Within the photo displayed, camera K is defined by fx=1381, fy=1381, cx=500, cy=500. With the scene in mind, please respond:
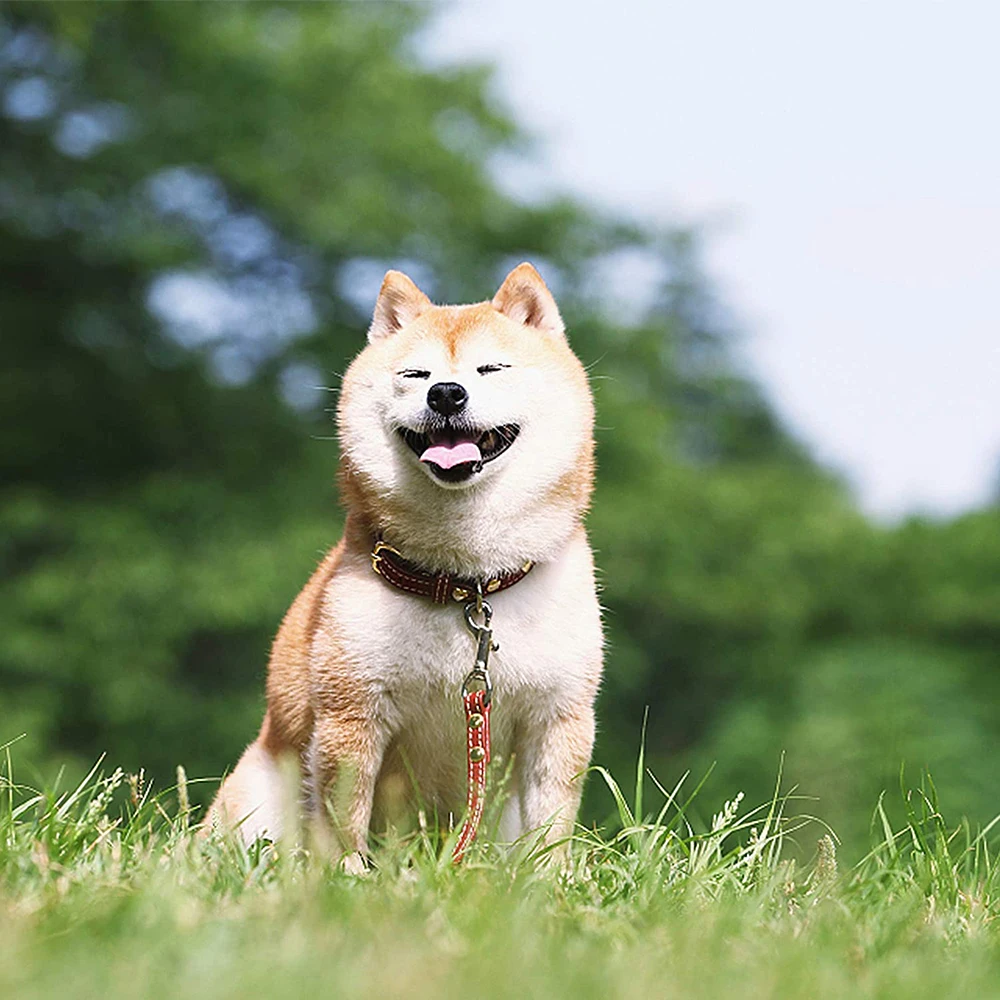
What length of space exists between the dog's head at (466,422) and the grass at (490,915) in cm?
75

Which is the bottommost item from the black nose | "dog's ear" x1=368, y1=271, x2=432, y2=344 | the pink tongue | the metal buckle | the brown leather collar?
the brown leather collar

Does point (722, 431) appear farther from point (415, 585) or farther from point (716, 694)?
point (415, 585)

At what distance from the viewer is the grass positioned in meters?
1.80

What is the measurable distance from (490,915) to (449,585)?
1004 millimetres

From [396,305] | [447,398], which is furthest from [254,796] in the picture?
[396,305]

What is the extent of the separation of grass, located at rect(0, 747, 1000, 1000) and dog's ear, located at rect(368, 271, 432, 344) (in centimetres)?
120

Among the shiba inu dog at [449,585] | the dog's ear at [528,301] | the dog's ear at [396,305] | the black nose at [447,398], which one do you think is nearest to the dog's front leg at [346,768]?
the shiba inu dog at [449,585]

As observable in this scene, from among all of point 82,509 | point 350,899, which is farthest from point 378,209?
point 350,899

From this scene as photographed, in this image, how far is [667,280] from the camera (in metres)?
A: 29.4

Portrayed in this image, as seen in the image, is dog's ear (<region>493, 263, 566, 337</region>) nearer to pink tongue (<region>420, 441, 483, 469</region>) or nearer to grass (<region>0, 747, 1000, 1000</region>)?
pink tongue (<region>420, 441, 483, 469</region>)

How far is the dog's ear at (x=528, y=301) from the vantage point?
326 centimetres

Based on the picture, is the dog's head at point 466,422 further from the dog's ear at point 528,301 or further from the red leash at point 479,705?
the red leash at point 479,705

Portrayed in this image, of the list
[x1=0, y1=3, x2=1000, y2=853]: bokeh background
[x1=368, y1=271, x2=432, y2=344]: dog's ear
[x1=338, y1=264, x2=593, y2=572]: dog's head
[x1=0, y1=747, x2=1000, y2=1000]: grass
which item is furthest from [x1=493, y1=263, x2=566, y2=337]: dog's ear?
[x1=0, y1=3, x2=1000, y2=853]: bokeh background

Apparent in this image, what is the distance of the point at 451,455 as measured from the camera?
293cm
